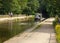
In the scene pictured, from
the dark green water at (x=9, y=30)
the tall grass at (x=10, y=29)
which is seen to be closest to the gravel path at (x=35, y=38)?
the dark green water at (x=9, y=30)

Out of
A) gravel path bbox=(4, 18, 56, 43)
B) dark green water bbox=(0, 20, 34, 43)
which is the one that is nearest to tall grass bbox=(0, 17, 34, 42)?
dark green water bbox=(0, 20, 34, 43)

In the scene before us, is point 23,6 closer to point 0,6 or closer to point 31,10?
point 31,10

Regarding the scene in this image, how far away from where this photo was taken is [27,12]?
285 ft

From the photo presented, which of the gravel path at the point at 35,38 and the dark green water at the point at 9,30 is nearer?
the gravel path at the point at 35,38

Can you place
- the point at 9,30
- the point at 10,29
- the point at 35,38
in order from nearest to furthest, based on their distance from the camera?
the point at 35,38
the point at 9,30
the point at 10,29

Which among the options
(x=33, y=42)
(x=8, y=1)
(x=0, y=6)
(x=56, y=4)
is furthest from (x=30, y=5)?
(x=33, y=42)

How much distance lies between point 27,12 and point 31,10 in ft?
5.90

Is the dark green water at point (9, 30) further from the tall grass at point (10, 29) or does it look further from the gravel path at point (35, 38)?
the gravel path at point (35, 38)

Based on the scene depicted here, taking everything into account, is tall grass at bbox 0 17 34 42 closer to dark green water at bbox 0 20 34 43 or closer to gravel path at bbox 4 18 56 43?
dark green water at bbox 0 20 34 43

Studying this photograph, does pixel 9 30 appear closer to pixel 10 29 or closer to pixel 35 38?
pixel 10 29

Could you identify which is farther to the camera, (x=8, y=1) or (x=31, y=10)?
(x=31, y=10)

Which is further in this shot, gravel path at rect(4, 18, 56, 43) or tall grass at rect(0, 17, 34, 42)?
tall grass at rect(0, 17, 34, 42)

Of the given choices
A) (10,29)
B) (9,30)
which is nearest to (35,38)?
(9,30)

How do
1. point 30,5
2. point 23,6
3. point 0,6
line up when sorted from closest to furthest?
point 0,6 < point 23,6 < point 30,5
